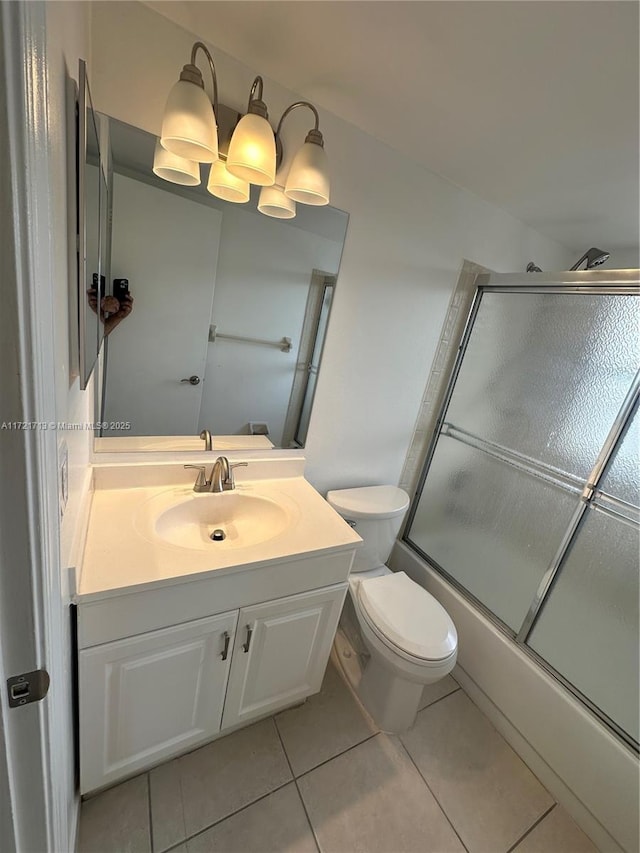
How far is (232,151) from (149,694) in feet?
4.82

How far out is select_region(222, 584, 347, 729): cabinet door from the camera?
1116 millimetres

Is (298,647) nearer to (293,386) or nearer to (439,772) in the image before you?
(439,772)

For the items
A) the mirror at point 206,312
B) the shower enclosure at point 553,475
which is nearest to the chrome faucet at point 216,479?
the mirror at point 206,312

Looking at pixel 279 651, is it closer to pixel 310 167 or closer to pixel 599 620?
pixel 599 620

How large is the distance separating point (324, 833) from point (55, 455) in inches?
54.5

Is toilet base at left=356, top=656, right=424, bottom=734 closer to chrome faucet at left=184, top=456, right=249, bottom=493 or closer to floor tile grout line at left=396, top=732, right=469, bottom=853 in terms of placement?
floor tile grout line at left=396, top=732, right=469, bottom=853

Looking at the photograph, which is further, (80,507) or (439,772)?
(439,772)

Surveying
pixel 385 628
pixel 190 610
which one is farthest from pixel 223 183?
pixel 385 628

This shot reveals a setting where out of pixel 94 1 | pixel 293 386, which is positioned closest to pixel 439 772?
pixel 293 386

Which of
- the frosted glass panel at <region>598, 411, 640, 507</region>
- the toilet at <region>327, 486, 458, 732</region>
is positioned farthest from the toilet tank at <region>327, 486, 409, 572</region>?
the frosted glass panel at <region>598, 411, 640, 507</region>

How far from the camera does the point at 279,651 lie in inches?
47.1

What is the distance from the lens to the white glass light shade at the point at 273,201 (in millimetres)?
1150

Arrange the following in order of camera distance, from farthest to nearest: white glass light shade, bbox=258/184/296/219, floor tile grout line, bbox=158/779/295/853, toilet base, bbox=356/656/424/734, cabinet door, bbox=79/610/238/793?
toilet base, bbox=356/656/424/734, white glass light shade, bbox=258/184/296/219, floor tile grout line, bbox=158/779/295/853, cabinet door, bbox=79/610/238/793

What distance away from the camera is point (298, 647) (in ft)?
4.06
